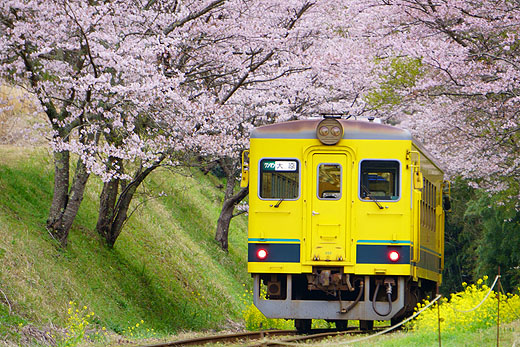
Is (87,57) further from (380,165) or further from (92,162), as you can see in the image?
(380,165)

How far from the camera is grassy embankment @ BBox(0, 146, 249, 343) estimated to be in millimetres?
12695

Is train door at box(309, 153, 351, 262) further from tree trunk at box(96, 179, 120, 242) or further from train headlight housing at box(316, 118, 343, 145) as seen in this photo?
tree trunk at box(96, 179, 120, 242)

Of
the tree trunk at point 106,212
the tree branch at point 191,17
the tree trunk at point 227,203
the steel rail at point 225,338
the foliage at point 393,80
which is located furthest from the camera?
the tree trunk at point 227,203

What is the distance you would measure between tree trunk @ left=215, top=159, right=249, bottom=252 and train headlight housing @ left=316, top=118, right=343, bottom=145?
34.4 ft

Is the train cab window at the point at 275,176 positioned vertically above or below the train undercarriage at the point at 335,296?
above

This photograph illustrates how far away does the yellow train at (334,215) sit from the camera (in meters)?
11.8

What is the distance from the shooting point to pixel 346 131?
11.9m

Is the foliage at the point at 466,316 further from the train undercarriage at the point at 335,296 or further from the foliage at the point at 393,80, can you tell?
the foliage at the point at 393,80

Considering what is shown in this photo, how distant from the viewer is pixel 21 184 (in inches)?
659

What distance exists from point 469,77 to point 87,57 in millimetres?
6902

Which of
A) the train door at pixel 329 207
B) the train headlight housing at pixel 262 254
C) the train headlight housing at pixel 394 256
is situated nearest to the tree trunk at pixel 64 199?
the train headlight housing at pixel 262 254

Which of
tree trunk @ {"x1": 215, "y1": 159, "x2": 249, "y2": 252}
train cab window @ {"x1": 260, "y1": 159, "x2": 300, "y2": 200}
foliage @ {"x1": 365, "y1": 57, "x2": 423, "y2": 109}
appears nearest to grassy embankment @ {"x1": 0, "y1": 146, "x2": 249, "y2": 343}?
tree trunk @ {"x1": 215, "y1": 159, "x2": 249, "y2": 252}

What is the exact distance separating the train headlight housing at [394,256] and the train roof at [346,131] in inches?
64.0

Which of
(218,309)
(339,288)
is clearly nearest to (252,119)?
(218,309)
